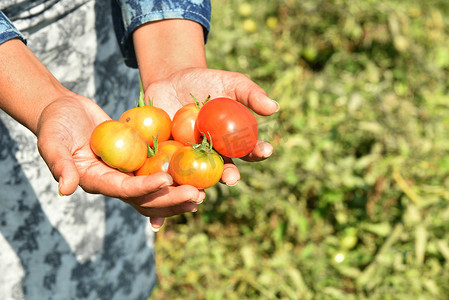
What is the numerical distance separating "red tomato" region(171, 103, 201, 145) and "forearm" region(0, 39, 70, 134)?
0.38 metres

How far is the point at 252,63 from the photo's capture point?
3750 millimetres

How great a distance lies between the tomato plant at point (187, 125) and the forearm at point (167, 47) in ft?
0.64

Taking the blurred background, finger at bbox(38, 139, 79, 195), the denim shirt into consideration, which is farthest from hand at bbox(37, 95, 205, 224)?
the blurred background

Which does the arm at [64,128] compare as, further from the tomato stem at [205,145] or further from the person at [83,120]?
the tomato stem at [205,145]

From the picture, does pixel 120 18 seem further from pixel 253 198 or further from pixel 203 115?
pixel 253 198

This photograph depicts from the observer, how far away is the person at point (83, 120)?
1.29 metres

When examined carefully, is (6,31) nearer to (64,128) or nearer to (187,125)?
(64,128)

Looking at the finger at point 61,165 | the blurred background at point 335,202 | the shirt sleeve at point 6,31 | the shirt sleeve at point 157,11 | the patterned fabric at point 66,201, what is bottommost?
the blurred background at point 335,202

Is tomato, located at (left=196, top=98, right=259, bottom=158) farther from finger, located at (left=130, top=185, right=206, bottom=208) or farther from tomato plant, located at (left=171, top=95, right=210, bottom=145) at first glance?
finger, located at (left=130, top=185, right=206, bottom=208)

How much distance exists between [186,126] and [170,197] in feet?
1.02

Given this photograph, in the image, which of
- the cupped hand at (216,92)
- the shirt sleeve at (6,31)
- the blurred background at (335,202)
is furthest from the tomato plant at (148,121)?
the blurred background at (335,202)

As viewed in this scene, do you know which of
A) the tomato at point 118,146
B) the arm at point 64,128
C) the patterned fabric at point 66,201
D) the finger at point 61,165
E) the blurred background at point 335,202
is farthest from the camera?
the blurred background at point 335,202

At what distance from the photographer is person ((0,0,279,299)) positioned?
4.22ft

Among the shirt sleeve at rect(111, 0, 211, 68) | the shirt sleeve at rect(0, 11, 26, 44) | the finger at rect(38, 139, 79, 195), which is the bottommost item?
the finger at rect(38, 139, 79, 195)
